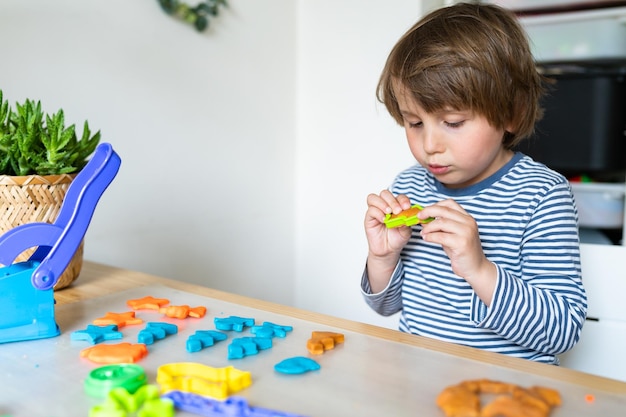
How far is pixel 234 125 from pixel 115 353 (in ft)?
3.08

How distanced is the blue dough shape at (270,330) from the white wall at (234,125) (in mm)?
594

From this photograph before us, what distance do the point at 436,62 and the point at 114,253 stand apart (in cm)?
73

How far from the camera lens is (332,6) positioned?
163 cm

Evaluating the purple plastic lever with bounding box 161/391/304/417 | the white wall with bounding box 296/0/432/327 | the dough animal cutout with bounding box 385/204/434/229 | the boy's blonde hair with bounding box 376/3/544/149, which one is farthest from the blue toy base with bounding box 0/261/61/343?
the white wall with bounding box 296/0/432/327

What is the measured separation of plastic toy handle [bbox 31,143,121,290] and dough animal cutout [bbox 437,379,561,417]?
1.39 feet

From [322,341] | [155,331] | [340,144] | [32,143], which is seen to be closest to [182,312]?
[155,331]

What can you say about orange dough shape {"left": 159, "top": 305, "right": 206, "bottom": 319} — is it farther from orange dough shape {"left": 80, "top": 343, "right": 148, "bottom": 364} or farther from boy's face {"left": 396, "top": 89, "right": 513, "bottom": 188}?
boy's face {"left": 396, "top": 89, "right": 513, "bottom": 188}

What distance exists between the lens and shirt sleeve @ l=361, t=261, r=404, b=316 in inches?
35.1

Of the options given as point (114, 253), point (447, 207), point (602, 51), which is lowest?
point (114, 253)

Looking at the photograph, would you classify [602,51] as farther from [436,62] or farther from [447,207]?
[447,207]

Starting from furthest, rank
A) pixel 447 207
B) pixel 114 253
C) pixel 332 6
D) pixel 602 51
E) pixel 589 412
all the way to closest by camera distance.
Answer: pixel 332 6, pixel 602 51, pixel 114 253, pixel 447 207, pixel 589 412

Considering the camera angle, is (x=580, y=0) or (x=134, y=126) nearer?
(x=134, y=126)

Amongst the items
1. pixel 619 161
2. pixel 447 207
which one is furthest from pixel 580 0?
pixel 447 207

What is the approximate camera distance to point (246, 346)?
60cm
